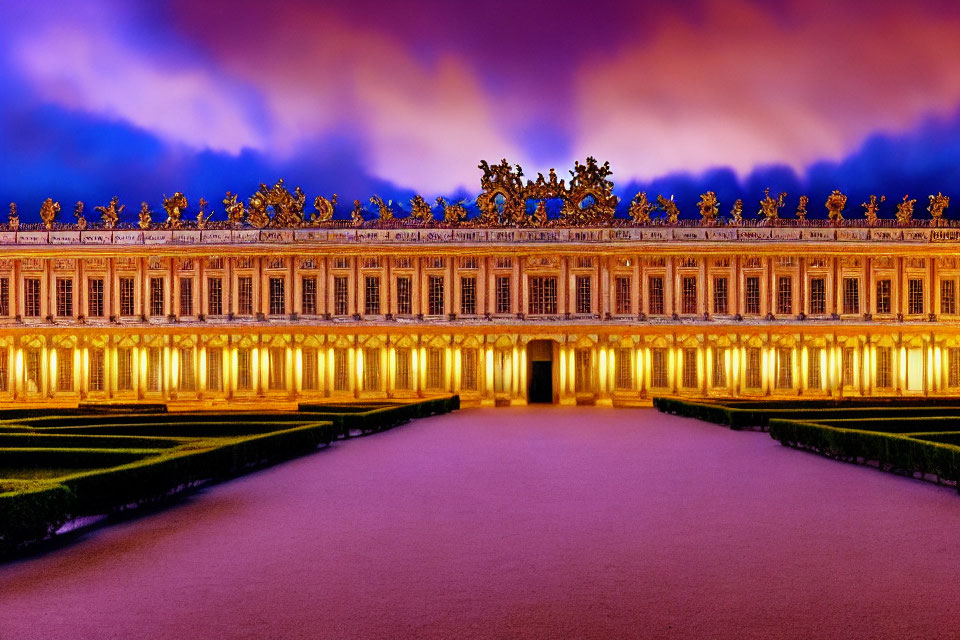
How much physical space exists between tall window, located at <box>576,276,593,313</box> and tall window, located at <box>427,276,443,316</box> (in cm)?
635

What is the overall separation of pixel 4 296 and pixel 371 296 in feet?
57.4

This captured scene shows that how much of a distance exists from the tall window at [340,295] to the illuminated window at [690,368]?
1581 cm

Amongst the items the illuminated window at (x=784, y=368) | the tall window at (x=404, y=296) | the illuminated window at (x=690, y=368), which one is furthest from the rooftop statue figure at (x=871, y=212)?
the tall window at (x=404, y=296)

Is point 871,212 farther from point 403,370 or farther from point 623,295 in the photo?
point 403,370

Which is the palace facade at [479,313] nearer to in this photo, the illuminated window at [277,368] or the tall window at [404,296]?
the tall window at [404,296]

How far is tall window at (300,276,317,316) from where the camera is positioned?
3772 centimetres

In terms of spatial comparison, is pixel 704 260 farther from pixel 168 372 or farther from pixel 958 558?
pixel 958 558

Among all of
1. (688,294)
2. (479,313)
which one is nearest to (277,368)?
(479,313)

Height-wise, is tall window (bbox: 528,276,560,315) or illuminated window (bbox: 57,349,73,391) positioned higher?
tall window (bbox: 528,276,560,315)

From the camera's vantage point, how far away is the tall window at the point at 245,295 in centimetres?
3788

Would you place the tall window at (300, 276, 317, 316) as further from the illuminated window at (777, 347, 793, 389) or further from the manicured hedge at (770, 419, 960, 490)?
the manicured hedge at (770, 419, 960, 490)

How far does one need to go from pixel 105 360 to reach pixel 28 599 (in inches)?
1300

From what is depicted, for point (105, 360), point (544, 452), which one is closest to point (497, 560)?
point (544, 452)

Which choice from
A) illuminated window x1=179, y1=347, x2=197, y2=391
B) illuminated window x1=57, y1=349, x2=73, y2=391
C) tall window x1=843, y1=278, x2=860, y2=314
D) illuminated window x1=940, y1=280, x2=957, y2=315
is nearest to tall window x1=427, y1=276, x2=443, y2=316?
illuminated window x1=179, y1=347, x2=197, y2=391
